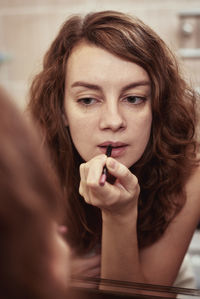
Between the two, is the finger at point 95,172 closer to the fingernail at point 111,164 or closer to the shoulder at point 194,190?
the fingernail at point 111,164

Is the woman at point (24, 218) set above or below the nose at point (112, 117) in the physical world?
below

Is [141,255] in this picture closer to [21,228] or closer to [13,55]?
[21,228]

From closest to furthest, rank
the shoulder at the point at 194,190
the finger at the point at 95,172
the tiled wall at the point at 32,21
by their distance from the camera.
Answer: the finger at the point at 95,172
the shoulder at the point at 194,190
the tiled wall at the point at 32,21

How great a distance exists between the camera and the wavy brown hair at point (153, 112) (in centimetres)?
41

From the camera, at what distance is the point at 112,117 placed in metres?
0.39

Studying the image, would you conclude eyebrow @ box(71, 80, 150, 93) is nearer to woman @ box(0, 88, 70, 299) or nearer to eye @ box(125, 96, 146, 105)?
eye @ box(125, 96, 146, 105)

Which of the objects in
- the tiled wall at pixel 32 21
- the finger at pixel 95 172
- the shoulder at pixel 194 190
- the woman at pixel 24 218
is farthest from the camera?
the tiled wall at pixel 32 21

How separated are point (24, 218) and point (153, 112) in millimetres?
295

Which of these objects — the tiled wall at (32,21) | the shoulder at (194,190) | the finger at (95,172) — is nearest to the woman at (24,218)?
the finger at (95,172)

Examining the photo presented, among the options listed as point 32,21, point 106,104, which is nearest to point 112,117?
point 106,104

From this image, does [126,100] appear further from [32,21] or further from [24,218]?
[32,21]

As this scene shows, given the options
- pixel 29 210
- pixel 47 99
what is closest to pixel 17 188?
pixel 29 210

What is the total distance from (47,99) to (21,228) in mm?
314

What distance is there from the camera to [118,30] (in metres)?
0.40
